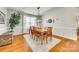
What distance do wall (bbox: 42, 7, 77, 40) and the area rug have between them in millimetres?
182

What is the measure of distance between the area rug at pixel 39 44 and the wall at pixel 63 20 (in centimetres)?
18

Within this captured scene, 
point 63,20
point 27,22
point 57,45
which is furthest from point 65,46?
point 27,22

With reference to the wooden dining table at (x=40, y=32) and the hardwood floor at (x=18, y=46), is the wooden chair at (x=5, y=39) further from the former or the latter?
the wooden dining table at (x=40, y=32)

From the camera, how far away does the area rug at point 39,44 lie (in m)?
1.92

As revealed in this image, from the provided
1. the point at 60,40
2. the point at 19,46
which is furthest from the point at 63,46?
the point at 19,46

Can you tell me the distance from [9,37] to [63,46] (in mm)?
1014

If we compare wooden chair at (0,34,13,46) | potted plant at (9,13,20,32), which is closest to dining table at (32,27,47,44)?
potted plant at (9,13,20,32)

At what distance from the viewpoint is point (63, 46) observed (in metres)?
1.94

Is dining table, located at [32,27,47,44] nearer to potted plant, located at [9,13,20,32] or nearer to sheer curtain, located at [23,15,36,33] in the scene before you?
sheer curtain, located at [23,15,36,33]

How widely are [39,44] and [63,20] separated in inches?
24.8

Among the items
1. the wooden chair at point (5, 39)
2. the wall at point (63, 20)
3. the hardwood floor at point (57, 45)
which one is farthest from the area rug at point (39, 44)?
the wooden chair at point (5, 39)

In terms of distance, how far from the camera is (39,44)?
193cm

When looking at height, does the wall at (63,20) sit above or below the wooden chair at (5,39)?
above
